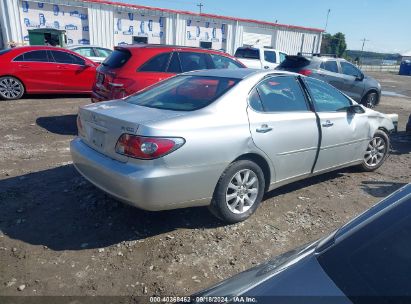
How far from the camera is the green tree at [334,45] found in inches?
2310

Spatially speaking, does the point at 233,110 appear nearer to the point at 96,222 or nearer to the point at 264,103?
the point at 264,103

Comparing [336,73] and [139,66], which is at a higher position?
[139,66]

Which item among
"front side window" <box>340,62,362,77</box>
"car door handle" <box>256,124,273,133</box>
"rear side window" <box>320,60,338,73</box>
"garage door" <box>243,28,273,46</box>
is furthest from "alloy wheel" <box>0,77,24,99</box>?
"garage door" <box>243,28,273,46</box>

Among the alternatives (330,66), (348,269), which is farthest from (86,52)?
(348,269)

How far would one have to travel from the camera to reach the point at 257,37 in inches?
1163

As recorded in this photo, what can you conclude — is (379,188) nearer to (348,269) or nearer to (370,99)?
(348,269)

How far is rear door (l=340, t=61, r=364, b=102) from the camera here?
10977 millimetres

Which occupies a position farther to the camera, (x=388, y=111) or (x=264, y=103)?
(x=388, y=111)

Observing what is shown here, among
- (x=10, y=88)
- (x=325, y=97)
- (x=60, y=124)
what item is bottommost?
(x=60, y=124)

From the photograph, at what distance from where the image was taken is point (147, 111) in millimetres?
3465

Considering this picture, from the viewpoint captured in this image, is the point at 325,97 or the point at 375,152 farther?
the point at 375,152

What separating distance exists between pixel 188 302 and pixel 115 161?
1764mm

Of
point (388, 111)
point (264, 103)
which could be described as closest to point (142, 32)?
point (388, 111)

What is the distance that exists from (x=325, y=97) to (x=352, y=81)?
7.33m
